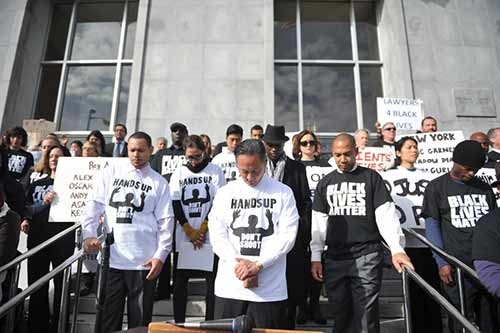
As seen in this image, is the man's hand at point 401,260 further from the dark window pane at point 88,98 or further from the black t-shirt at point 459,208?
the dark window pane at point 88,98

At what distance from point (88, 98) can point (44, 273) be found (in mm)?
7805

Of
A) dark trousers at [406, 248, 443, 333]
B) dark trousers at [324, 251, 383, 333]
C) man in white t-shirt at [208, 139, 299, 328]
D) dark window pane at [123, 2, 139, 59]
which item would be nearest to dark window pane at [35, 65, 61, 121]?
dark window pane at [123, 2, 139, 59]

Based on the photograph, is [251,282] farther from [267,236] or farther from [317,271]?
[317,271]

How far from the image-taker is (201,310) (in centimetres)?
465

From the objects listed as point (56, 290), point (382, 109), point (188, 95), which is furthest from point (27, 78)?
point (382, 109)

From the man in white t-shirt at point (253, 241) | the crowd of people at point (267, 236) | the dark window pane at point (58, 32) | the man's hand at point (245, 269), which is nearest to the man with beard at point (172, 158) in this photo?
the crowd of people at point (267, 236)

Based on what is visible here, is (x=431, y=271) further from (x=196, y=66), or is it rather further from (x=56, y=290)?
(x=196, y=66)

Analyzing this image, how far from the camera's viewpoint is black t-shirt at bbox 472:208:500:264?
108 inches

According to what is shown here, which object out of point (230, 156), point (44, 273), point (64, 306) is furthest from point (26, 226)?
point (230, 156)

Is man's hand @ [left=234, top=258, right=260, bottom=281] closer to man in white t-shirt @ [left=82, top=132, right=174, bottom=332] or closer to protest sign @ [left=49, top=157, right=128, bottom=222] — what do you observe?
man in white t-shirt @ [left=82, top=132, right=174, bottom=332]

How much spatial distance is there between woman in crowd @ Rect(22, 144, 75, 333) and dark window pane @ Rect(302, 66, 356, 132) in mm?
7113

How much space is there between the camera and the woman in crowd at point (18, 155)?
217 inches

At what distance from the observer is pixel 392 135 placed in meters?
6.76

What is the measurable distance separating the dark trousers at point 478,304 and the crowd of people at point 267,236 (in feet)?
0.04
